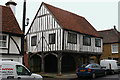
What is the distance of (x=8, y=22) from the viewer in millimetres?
16719

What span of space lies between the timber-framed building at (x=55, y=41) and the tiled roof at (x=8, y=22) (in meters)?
4.24

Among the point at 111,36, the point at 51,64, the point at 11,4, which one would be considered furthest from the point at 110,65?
the point at 111,36

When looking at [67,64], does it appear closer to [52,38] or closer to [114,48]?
[52,38]

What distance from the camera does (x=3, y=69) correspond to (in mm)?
8992

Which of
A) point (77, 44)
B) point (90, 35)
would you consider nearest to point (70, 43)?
point (77, 44)

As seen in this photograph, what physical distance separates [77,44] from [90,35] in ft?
11.2

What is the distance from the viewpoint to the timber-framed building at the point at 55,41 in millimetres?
18766

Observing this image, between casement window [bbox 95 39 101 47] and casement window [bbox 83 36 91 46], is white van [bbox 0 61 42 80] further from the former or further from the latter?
casement window [bbox 95 39 101 47]

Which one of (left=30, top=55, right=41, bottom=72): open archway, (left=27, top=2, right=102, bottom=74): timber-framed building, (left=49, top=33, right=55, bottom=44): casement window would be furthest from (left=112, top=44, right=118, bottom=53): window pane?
(left=49, top=33, right=55, bottom=44): casement window

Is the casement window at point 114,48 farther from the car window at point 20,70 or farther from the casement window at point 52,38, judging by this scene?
the car window at point 20,70

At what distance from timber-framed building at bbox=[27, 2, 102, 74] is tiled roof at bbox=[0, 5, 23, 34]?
424 centimetres

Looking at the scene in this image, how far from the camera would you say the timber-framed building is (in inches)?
739

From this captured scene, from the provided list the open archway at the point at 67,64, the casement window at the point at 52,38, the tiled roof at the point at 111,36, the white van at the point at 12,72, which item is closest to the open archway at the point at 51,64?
the open archway at the point at 67,64

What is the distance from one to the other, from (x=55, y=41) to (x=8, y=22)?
18.5 ft
